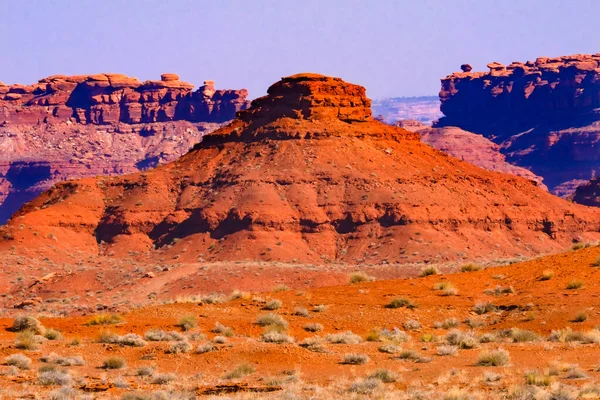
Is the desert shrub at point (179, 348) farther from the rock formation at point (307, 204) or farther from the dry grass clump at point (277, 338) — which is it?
the rock formation at point (307, 204)

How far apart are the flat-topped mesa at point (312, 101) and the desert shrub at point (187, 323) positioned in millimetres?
74053

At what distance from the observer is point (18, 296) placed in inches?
2916

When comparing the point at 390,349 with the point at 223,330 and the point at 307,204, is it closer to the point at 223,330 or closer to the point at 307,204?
the point at 223,330

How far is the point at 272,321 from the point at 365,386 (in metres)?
8.83

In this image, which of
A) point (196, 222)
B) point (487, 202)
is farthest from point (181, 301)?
point (487, 202)

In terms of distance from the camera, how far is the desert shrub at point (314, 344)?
25172 millimetres

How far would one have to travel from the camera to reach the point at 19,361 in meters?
22.6

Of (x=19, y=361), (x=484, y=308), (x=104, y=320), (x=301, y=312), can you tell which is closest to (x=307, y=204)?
(x=484, y=308)

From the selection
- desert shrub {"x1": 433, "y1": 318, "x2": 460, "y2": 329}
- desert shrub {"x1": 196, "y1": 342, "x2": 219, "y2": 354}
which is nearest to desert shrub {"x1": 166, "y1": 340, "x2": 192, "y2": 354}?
desert shrub {"x1": 196, "y1": 342, "x2": 219, "y2": 354}

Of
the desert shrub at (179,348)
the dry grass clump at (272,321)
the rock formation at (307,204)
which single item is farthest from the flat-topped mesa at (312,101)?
the desert shrub at (179,348)

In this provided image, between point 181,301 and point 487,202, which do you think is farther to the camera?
point 487,202

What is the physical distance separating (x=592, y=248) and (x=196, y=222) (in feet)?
178

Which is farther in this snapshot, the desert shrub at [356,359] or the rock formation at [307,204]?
the rock formation at [307,204]

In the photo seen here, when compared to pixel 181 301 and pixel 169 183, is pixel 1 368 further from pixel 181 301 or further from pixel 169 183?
A: pixel 169 183
